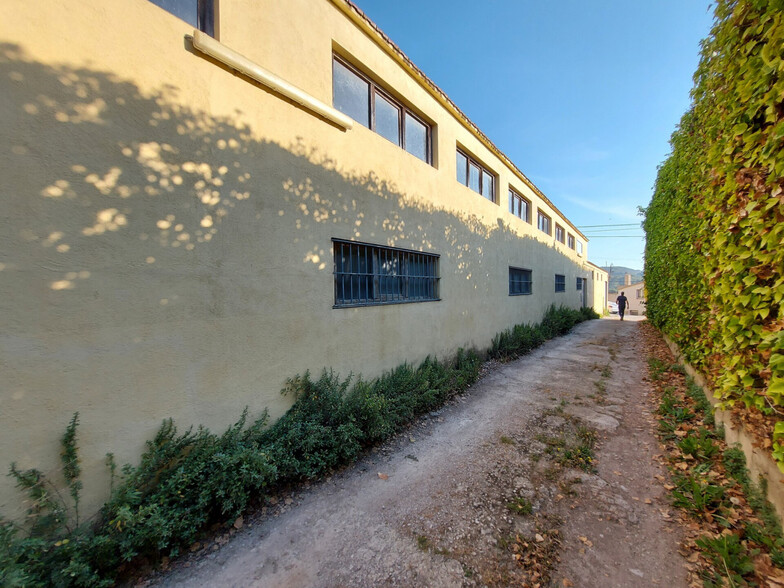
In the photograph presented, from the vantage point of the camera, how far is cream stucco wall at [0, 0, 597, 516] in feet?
6.99

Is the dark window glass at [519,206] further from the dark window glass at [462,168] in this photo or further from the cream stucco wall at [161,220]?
the cream stucco wall at [161,220]

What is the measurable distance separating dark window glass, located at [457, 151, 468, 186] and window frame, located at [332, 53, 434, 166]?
1.41 metres

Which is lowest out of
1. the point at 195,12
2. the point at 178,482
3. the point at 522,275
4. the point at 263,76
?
the point at 178,482

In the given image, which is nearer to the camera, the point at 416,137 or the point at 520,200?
the point at 416,137

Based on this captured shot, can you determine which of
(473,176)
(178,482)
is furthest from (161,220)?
(473,176)

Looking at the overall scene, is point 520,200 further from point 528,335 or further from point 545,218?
point 528,335

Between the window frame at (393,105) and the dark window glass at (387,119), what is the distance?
1.1 inches

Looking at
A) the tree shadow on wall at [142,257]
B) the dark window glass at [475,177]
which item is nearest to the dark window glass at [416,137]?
the dark window glass at [475,177]

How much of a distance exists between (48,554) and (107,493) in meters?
0.48

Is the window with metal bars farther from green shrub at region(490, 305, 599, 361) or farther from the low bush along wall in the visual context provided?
green shrub at region(490, 305, 599, 361)

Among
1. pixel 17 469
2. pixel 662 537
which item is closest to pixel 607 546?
pixel 662 537

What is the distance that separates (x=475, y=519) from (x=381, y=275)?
3531 millimetres

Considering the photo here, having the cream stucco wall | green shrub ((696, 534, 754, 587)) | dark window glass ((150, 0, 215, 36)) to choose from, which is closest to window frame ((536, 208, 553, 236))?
the cream stucco wall

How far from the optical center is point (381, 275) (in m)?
5.02
